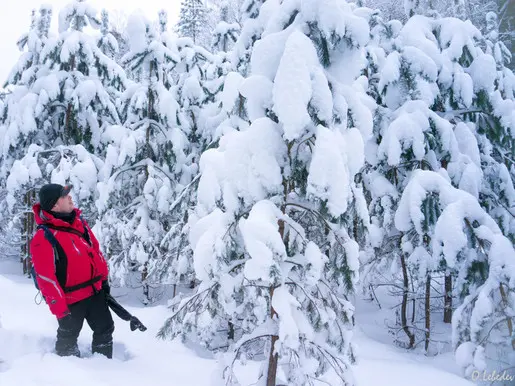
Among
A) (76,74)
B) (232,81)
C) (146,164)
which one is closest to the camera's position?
(232,81)

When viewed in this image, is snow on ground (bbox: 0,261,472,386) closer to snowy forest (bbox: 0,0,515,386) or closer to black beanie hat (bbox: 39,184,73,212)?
snowy forest (bbox: 0,0,515,386)

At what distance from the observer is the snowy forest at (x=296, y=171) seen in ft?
10.7

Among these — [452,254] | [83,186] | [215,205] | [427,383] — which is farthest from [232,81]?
[83,186]

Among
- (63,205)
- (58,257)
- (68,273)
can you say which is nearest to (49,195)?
(63,205)

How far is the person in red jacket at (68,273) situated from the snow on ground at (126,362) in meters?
0.32

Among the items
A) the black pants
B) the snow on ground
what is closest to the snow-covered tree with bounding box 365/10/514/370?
the snow on ground

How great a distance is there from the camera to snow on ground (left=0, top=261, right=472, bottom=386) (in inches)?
140

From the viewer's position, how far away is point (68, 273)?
13.7 feet

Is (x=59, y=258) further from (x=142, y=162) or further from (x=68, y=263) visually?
(x=142, y=162)

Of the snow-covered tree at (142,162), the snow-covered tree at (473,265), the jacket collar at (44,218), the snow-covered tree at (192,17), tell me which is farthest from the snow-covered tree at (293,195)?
the snow-covered tree at (192,17)

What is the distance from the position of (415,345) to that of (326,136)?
6745mm

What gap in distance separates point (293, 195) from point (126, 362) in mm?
2633

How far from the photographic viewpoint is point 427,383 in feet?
17.6

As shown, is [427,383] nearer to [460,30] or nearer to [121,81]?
[460,30]
